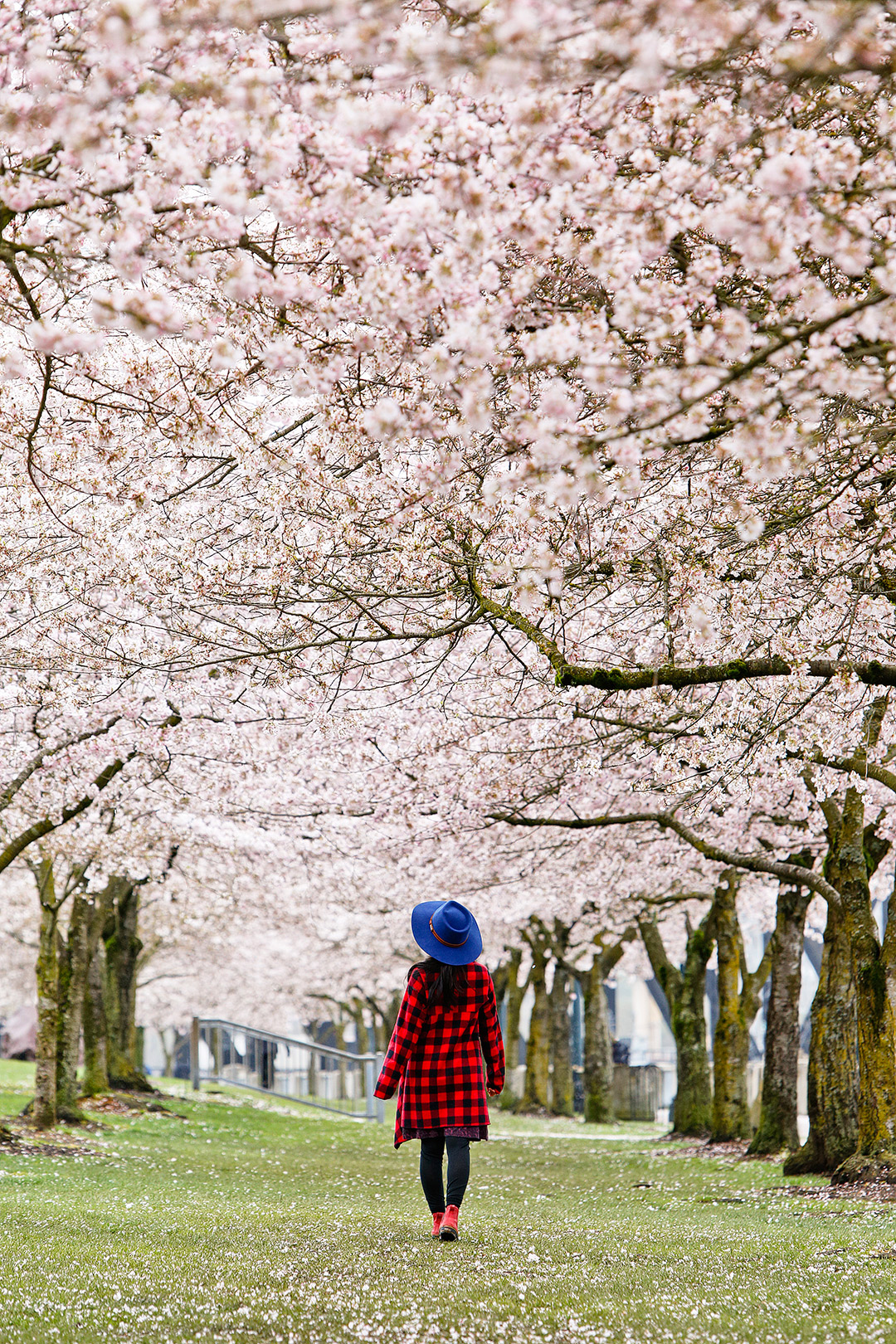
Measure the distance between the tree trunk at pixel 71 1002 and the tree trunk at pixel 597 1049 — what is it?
34.5 feet

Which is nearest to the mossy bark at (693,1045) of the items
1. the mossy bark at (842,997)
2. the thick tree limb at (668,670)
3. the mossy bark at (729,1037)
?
the mossy bark at (729,1037)

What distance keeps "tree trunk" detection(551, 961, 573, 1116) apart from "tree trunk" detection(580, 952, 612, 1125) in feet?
7.85

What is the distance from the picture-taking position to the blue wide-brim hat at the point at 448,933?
7.37m

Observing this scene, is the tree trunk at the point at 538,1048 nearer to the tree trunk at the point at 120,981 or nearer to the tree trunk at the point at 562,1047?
the tree trunk at the point at 562,1047

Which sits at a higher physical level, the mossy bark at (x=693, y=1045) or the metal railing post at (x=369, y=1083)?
the mossy bark at (x=693, y=1045)

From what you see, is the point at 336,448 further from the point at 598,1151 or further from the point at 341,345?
the point at 598,1151

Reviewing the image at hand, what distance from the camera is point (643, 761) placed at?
44.7ft

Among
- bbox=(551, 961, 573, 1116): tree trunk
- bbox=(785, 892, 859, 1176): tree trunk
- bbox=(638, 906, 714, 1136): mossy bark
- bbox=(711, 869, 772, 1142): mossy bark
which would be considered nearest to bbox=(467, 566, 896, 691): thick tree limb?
bbox=(785, 892, 859, 1176): tree trunk

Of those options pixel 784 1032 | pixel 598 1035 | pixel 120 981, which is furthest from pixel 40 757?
pixel 598 1035

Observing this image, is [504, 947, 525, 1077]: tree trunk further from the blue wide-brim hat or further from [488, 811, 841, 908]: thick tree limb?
the blue wide-brim hat

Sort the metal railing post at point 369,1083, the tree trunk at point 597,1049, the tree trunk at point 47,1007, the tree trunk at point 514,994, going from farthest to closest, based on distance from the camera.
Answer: the tree trunk at point 514,994, the metal railing post at point 369,1083, the tree trunk at point 597,1049, the tree trunk at point 47,1007

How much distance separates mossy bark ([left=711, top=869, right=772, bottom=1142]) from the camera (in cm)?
1850

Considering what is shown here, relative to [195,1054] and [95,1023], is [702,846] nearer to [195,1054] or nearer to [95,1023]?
[95,1023]

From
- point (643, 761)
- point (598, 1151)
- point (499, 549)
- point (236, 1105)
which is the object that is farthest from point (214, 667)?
point (236, 1105)
